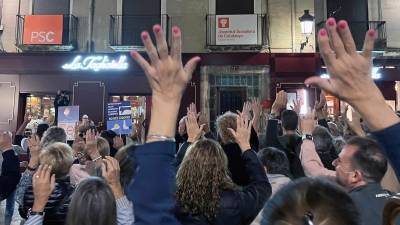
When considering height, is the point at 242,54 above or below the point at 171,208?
above

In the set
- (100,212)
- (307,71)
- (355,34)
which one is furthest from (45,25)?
(100,212)

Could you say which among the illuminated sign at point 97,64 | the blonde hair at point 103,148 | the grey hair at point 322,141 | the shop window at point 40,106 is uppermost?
the illuminated sign at point 97,64

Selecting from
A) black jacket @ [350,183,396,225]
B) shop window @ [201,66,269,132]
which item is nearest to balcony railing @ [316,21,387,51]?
shop window @ [201,66,269,132]

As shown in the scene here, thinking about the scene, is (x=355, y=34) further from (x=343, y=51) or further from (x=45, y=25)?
(x=343, y=51)

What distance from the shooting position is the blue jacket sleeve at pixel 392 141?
1.53 metres

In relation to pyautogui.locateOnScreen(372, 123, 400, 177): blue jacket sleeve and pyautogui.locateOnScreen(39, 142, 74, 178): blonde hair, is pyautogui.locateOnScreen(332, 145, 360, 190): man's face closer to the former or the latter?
pyautogui.locateOnScreen(372, 123, 400, 177): blue jacket sleeve

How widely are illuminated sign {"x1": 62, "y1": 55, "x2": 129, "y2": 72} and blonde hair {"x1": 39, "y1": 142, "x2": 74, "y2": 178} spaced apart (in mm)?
12752

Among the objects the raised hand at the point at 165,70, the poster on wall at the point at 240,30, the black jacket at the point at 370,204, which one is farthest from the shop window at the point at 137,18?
the raised hand at the point at 165,70

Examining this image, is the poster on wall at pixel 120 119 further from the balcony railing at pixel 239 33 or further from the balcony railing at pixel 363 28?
the balcony railing at pixel 363 28

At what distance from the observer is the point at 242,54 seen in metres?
16.4

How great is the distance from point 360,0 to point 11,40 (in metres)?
13.8

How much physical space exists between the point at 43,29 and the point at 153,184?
16.0 meters

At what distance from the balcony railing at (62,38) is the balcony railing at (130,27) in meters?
1.46

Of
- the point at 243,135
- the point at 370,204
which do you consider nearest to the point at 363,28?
the point at 243,135
